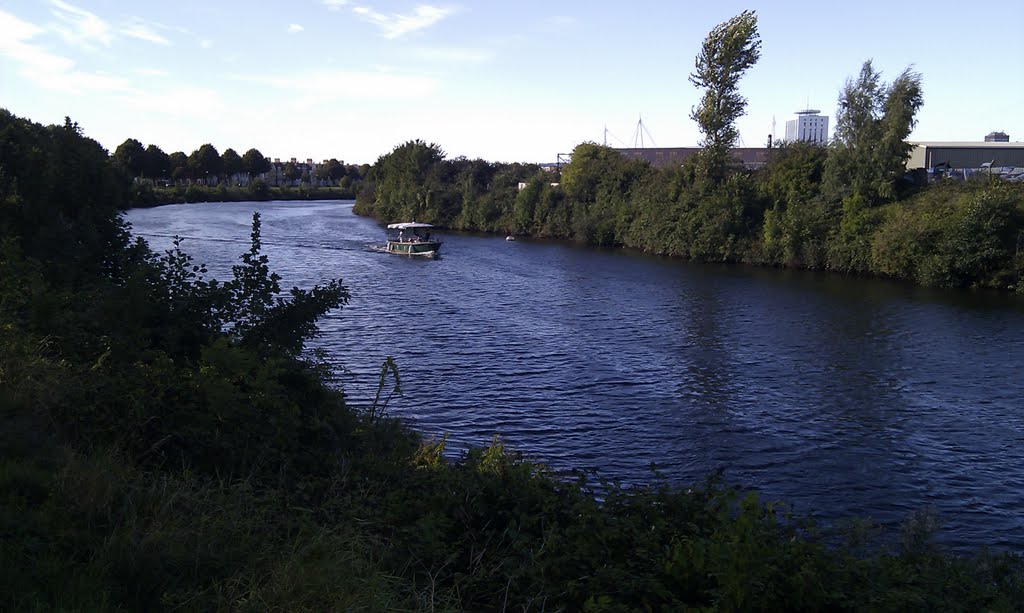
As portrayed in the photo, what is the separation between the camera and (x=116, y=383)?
26.4ft

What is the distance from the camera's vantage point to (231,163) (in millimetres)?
135750

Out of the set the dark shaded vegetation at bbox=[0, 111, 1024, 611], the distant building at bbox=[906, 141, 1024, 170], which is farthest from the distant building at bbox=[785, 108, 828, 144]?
the dark shaded vegetation at bbox=[0, 111, 1024, 611]

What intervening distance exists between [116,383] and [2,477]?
2.05m

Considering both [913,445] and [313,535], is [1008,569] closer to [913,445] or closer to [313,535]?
[313,535]

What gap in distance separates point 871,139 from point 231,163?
116139 mm

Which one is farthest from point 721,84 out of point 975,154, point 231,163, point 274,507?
point 231,163

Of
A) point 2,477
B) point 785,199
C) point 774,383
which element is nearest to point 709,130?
point 785,199

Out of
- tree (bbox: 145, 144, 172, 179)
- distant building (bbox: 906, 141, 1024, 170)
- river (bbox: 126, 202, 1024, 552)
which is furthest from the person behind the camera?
tree (bbox: 145, 144, 172, 179)

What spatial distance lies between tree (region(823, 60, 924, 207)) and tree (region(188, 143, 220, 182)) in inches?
4277

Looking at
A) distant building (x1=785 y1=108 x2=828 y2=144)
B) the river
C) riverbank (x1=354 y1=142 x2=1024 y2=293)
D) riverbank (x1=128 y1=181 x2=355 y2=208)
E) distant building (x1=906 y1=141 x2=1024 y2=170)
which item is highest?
distant building (x1=785 y1=108 x2=828 y2=144)

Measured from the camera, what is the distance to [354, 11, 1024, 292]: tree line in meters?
38.1

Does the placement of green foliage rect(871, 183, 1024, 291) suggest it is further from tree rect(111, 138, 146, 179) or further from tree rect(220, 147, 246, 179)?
tree rect(220, 147, 246, 179)

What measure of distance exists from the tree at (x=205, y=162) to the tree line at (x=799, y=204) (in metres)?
77.3

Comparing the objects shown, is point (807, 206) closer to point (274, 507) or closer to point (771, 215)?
point (771, 215)
